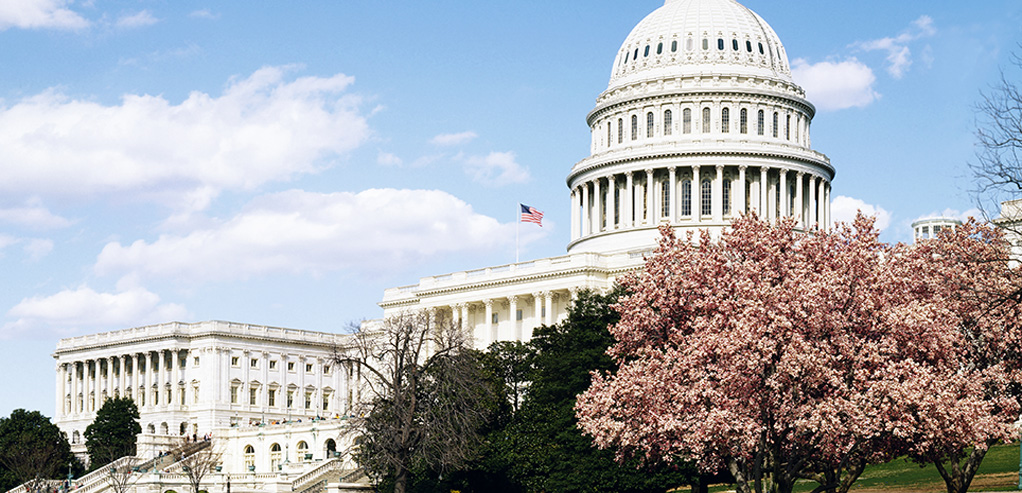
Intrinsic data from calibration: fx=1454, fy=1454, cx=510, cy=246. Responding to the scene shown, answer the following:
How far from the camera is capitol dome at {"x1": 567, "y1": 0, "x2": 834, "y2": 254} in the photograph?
122562 millimetres

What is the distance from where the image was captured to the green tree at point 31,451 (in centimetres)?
11450

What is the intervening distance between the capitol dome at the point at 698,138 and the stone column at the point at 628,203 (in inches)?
4.1

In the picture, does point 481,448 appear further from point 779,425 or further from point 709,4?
point 709,4

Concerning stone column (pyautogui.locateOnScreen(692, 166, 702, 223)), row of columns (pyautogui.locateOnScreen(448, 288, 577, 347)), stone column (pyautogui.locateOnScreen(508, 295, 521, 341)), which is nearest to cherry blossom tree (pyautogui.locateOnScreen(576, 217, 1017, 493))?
row of columns (pyautogui.locateOnScreen(448, 288, 577, 347))

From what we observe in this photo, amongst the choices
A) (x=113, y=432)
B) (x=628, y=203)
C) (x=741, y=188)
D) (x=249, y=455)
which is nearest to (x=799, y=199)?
(x=741, y=188)

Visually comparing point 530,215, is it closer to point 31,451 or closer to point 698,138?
point 698,138

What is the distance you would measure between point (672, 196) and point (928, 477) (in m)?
62.6

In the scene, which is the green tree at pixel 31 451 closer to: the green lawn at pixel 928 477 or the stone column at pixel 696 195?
the stone column at pixel 696 195

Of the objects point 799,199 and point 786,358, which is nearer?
point 786,358

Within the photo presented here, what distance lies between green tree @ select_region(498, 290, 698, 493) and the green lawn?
255 inches

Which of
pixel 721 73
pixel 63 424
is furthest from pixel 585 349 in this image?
pixel 63 424

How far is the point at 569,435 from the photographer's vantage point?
6769cm

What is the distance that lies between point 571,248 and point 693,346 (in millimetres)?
85304

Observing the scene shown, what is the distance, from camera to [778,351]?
4547 cm
